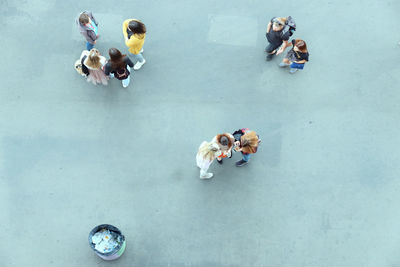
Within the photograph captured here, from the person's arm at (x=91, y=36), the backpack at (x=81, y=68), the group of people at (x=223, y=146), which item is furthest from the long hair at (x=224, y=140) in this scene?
the person's arm at (x=91, y=36)

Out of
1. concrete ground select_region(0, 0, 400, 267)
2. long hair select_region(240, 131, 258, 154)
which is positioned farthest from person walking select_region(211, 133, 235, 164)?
concrete ground select_region(0, 0, 400, 267)

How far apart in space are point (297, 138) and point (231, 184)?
1.61 meters

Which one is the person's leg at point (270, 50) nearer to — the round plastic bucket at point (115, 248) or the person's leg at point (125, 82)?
the person's leg at point (125, 82)

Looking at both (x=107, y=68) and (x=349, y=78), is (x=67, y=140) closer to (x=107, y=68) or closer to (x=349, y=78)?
(x=107, y=68)

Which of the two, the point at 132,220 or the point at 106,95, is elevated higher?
the point at 106,95

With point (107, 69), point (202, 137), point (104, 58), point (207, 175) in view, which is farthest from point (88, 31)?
point (207, 175)

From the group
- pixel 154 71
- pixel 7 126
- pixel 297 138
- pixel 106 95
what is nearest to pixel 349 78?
pixel 297 138

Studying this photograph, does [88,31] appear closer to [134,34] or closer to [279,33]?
[134,34]

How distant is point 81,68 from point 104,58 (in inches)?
22.0

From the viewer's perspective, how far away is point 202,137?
6.93 m

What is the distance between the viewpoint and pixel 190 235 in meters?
6.40

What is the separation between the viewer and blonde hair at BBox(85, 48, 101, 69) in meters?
6.24

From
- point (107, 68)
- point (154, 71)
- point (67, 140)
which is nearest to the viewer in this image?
point (107, 68)

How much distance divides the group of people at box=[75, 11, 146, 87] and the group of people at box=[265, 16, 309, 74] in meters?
2.43
